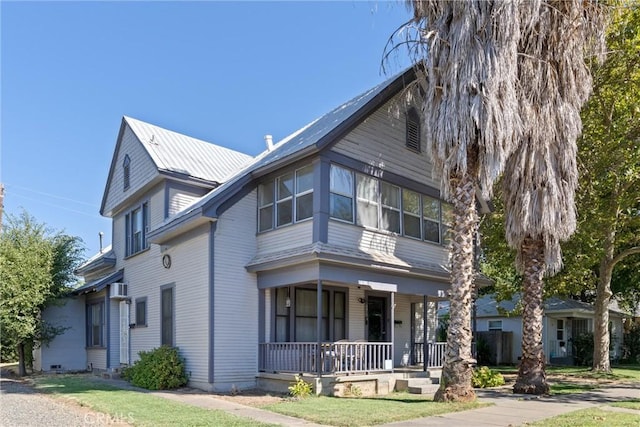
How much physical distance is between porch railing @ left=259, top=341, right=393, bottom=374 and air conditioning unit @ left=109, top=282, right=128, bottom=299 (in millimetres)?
7371

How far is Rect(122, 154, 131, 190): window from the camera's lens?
70.3 feet

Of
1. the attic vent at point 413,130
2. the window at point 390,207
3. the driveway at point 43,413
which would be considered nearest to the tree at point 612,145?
the attic vent at point 413,130

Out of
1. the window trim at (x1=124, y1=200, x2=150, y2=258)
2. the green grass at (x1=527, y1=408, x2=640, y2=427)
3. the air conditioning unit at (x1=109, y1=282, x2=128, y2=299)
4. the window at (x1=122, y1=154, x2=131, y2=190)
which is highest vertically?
the window at (x1=122, y1=154, x2=131, y2=190)

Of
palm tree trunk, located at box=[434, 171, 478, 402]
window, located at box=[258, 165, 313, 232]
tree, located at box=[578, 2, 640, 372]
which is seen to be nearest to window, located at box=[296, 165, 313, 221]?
window, located at box=[258, 165, 313, 232]

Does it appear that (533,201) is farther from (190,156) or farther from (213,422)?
(190,156)

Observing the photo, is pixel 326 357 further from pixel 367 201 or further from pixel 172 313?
pixel 172 313

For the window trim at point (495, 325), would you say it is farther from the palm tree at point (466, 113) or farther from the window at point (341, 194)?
the palm tree at point (466, 113)

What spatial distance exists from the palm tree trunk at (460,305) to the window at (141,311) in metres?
10.9

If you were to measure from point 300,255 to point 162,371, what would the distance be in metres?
5.26

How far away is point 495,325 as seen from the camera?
30469 millimetres

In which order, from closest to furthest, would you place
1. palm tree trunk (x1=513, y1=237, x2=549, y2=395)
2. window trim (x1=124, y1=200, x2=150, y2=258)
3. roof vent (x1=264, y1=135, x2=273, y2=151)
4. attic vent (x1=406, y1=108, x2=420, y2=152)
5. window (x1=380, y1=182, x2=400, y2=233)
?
palm tree trunk (x1=513, y1=237, x2=549, y2=395), window (x1=380, y1=182, x2=400, y2=233), attic vent (x1=406, y1=108, x2=420, y2=152), window trim (x1=124, y1=200, x2=150, y2=258), roof vent (x1=264, y1=135, x2=273, y2=151)

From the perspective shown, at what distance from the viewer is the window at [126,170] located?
21.4 metres

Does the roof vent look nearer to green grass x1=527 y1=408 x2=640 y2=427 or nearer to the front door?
the front door

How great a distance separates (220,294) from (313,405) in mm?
4611
